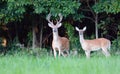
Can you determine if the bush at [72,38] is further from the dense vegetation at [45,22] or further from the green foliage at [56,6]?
the green foliage at [56,6]

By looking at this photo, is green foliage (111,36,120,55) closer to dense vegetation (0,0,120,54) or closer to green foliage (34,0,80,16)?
dense vegetation (0,0,120,54)

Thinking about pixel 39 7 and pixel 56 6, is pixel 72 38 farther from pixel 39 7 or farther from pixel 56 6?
pixel 39 7

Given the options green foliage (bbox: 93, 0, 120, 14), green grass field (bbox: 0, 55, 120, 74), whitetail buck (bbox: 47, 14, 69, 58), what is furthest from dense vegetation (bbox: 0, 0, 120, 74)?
green grass field (bbox: 0, 55, 120, 74)

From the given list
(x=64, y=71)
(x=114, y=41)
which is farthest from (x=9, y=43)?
(x=64, y=71)

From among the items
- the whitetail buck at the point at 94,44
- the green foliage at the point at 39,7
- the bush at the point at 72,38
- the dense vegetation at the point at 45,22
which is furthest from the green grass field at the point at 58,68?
the bush at the point at 72,38

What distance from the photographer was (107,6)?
1931 cm

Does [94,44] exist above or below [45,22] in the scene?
below

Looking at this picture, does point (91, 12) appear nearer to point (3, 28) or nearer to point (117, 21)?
point (117, 21)

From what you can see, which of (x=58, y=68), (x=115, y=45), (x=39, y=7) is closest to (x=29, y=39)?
(x=39, y=7)

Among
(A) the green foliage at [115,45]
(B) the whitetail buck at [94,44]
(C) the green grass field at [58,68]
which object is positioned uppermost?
(C) the green grass field at [58,68]

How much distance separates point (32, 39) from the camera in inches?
871

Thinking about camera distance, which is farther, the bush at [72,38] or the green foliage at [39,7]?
the bush at [72,38]

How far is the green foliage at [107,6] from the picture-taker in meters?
19.0

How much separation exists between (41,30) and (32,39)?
61 cm
